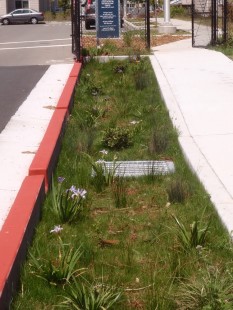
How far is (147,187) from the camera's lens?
268 inches

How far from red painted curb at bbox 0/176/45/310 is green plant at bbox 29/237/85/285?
121 mm

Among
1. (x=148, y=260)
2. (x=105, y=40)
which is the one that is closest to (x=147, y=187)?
(x=148, y=260)

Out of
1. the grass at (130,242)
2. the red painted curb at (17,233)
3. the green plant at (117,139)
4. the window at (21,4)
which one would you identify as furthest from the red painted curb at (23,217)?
the window at (21,4)

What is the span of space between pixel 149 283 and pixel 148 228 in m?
1.08

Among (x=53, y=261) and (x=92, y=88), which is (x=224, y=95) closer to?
(x=92, y=88)

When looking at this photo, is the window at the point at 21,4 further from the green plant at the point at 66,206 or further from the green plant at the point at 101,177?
the green plant at the point at 66,206

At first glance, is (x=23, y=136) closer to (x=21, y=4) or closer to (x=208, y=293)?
(x=208, y=293)

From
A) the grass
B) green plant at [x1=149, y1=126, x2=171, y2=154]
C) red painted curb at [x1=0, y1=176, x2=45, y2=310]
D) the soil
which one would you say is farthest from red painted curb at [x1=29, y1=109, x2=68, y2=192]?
the soil

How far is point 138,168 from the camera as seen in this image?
24.1 feet

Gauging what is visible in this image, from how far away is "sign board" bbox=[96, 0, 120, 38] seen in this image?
2044 centimetres

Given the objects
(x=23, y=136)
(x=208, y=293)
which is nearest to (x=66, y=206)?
(x=208, y=293)

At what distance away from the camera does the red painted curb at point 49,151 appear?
21.6 ft

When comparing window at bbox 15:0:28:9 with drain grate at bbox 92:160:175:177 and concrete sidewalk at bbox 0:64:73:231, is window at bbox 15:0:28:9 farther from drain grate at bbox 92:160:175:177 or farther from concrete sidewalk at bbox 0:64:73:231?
drain grate at bbox 92:160:175:177

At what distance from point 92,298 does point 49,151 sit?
3.38 metres
